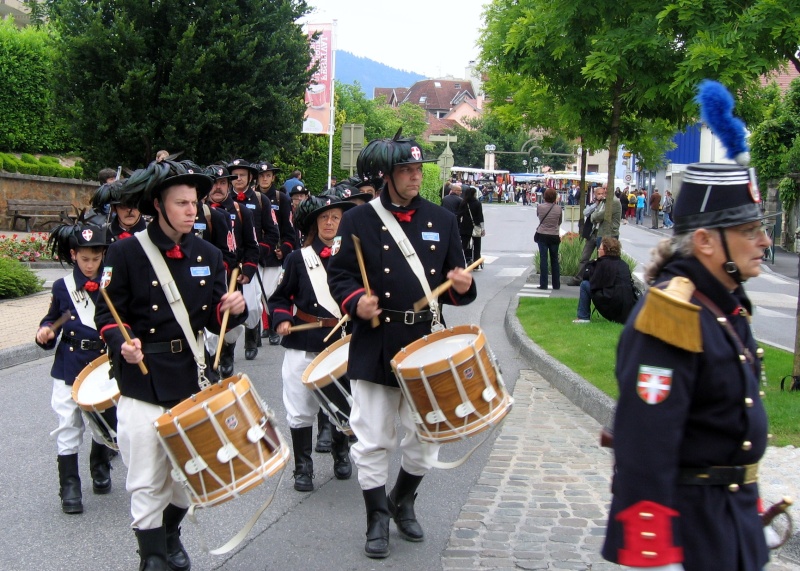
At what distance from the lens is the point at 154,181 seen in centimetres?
451

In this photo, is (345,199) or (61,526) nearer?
(61,526)

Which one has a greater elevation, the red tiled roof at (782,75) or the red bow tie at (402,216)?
the red tiled roof at (782,75)

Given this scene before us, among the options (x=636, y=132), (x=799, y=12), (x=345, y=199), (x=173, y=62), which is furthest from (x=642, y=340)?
(x=173, y=62)

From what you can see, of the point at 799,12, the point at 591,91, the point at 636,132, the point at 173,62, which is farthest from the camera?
the point at 173,62

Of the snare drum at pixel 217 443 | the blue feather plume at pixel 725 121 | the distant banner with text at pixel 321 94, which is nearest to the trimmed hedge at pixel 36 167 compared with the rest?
the distant banner with text at pixel 321 94

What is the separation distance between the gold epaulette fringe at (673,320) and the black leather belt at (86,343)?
427 centimetres

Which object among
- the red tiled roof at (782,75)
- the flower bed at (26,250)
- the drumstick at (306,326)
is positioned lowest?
the flower bed at (26,250)

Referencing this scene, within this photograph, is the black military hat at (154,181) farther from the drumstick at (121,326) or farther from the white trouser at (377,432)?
the white trouser at (377,432)

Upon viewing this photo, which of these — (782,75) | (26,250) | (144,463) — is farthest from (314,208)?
(782,75)

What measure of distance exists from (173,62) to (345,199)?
12490 mm

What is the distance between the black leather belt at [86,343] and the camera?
5973 mm

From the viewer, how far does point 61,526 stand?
220 inches

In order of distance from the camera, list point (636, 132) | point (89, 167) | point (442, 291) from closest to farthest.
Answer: point (442, 291)
point (636, 132)
point (89, 167)

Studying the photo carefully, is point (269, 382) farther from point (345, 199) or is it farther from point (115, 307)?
point (115, 307)
